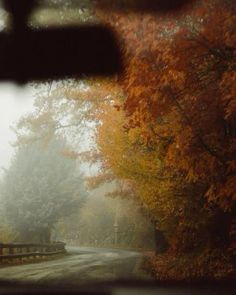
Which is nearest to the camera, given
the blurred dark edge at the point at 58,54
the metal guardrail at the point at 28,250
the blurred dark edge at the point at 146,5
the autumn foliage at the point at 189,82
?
the autumn foliage at the point at 189,82

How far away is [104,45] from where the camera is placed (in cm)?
1069

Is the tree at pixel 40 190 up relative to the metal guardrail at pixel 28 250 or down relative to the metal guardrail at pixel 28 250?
up

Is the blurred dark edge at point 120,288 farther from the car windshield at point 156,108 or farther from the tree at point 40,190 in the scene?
the tree at point 40,190

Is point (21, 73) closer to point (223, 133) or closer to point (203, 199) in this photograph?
point (223, 133)

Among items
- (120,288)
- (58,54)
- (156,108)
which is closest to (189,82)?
(156,108)

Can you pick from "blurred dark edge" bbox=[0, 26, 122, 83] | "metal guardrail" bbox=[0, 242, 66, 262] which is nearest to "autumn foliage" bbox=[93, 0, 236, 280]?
"blurred dark edge" bbox=[0, 26, 122, 83]

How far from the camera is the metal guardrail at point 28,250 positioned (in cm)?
1927

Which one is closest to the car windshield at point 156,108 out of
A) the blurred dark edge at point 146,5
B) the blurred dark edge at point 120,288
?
the blurred dark edge at point 146,5

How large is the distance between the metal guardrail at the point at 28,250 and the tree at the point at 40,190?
8.33ft

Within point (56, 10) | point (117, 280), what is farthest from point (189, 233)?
point (56, 10)

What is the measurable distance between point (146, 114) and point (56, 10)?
284 centimetres

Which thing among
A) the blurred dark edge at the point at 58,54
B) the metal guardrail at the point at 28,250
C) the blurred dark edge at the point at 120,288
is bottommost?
the blurred dark edge at the point at 120,288

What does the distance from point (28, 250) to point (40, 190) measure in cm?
1014

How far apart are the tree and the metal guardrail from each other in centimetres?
254
